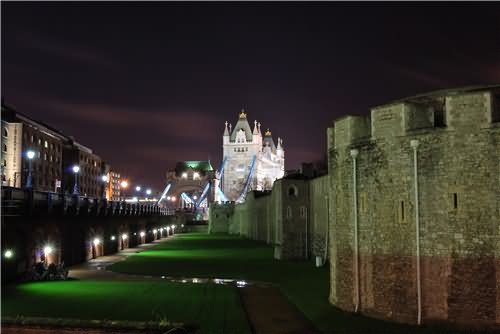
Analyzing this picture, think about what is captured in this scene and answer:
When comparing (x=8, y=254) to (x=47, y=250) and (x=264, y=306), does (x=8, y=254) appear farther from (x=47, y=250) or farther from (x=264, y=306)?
(x=264, y=306)

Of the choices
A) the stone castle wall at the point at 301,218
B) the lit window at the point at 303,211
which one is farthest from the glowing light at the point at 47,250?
the lit window at the point at 303,211

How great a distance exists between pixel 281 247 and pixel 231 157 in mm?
142366

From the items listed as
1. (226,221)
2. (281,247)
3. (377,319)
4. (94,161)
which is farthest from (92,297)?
(94,161)

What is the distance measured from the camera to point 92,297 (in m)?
24.6

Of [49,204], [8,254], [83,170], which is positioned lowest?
[8,254]

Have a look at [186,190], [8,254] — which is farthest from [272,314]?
[186,190]

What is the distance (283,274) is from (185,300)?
11214 mm

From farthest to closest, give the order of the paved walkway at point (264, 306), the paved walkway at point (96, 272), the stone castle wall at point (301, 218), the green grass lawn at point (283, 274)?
the stone castle wall at point (301, 218) → the paved walkway at point (96, 272) → the paved walkway at point (264, 306) → the green grass lawn at point (283, 274)

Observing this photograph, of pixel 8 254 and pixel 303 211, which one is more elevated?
pixel 303 211

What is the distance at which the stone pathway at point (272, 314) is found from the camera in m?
19.2

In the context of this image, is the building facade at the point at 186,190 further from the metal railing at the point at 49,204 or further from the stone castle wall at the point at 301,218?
the stone castle wall at the point at 301,218

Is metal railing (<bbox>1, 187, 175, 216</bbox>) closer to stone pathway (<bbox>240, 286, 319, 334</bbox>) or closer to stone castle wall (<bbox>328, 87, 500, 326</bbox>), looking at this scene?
stone pathway (<bbox>240, 286, 319, 334</bbox>)

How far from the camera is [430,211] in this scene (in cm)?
1783

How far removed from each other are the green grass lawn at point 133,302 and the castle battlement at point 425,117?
811 centimetres
